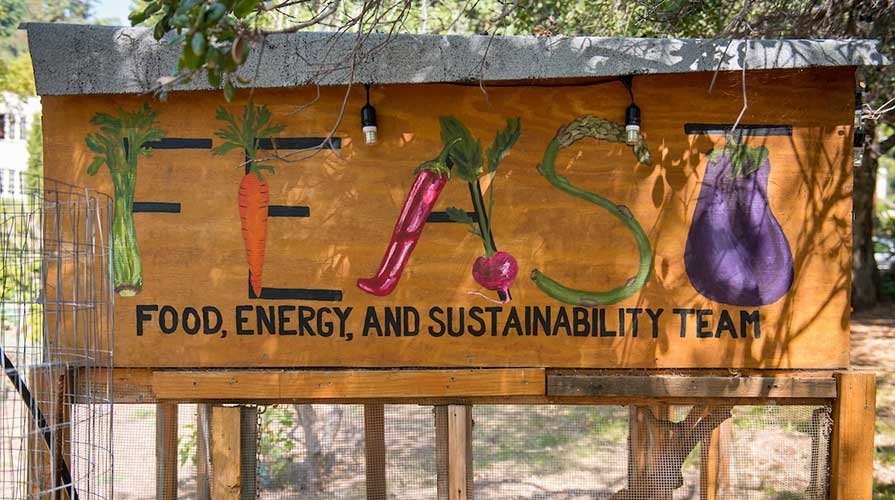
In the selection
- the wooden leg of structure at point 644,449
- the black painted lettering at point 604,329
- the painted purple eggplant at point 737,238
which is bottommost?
the wooden leg of structure at point 644,449

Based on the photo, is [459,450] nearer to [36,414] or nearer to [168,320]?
[168,320]

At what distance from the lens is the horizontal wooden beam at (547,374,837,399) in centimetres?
372

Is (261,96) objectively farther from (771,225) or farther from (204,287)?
(771,225)

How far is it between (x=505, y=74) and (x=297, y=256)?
1323 millimetres

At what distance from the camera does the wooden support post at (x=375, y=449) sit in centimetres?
432

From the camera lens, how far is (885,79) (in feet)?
25.5

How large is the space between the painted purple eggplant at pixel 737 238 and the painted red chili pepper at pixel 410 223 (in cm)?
124

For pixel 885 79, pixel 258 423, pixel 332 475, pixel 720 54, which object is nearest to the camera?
pixel 720 54

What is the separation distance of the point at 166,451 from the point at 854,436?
382 cm

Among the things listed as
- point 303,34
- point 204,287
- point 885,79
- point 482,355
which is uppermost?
point 885,79

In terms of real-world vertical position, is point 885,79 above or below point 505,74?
above

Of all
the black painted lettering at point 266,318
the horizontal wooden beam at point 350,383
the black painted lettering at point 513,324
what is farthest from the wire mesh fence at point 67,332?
the black painted lettering at point 513,324

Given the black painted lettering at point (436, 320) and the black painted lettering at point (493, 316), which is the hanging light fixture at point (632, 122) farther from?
the black painted lettering at point (436, 320)

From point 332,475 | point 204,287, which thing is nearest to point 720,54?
point 204,287
